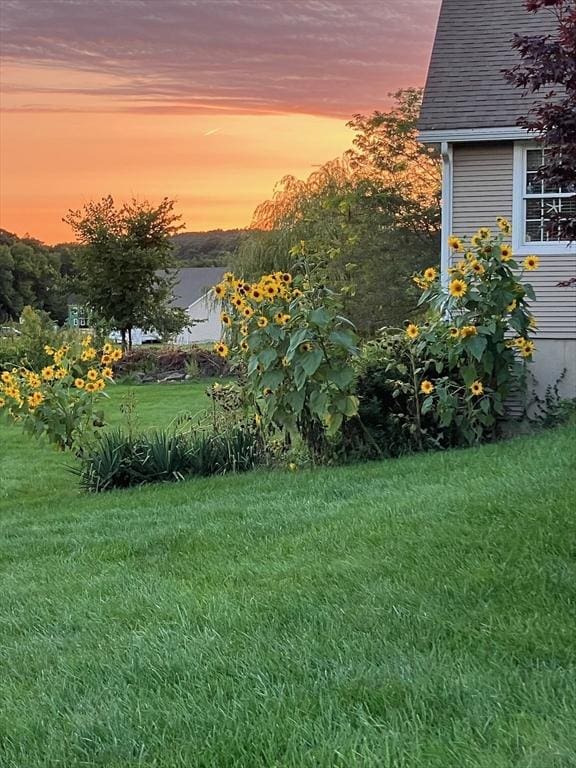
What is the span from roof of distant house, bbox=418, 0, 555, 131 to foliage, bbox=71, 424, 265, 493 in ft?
16.3

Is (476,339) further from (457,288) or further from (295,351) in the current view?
(295,351)

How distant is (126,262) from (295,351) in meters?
18.0

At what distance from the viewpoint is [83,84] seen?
1120 cm

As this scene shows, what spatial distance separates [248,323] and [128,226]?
745 inches

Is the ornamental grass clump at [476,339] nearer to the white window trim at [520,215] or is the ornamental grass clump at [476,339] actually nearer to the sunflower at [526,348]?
the sunflower at [526,348]

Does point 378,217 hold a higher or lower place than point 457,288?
higher

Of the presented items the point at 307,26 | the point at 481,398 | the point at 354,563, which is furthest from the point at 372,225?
the point at 354,563

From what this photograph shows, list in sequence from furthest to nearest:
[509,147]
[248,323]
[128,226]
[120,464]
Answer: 1. [128,226]
2. [509,147]
3. [120,464]
4. [248,323]

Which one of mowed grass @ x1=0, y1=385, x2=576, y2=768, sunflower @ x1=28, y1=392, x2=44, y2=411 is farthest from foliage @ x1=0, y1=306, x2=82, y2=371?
mowed grass @ x1=0, y1=385, x2=576, y2=768

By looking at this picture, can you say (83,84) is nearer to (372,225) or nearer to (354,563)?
(354,563)

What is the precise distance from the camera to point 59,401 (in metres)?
7.91

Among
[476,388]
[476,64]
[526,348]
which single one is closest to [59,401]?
[476,388]

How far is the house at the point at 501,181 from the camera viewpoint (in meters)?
9.90

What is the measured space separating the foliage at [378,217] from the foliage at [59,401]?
11398 mm
